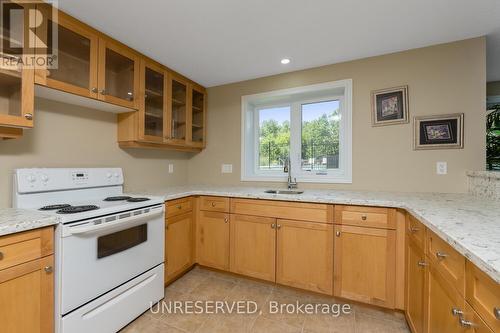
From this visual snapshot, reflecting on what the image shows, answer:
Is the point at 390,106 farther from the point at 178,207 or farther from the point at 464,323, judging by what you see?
the point at 178,207

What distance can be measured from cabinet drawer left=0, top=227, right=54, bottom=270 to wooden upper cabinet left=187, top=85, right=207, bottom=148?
1.75 meters

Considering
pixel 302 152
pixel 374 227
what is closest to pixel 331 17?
pixel 302 152

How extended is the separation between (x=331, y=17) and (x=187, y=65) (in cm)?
147

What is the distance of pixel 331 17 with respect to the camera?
163cm

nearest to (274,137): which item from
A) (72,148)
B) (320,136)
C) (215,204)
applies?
(320,136)

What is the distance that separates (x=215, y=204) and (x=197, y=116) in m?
1.27

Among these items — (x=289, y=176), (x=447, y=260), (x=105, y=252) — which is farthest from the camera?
(x=289, y=176)

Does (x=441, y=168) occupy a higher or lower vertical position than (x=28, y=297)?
higher

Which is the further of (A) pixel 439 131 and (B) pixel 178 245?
(B) pixel 178 245

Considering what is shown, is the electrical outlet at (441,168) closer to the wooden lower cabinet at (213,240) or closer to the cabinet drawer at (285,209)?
the cabinet drawer at (285,209)

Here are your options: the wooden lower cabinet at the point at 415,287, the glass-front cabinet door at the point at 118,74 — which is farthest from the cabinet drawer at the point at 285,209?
the glass-front cabinet door at the point at 118,74

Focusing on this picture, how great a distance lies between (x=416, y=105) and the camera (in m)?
2.08

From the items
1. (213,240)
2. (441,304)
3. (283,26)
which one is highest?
(283,26)

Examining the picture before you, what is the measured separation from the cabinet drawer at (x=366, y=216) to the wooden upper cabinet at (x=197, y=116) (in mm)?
1873
